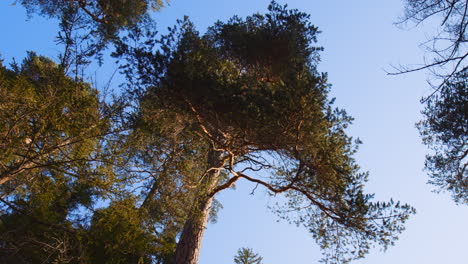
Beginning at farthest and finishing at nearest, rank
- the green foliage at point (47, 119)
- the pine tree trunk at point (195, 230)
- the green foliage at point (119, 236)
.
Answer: the pine tree trunk at point (195, 230), the green foliage at point (119, 236), the green foliage at point (47, 119)

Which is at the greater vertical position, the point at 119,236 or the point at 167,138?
the point at 167,138

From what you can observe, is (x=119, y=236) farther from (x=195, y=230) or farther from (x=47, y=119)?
(x=47, y=119)

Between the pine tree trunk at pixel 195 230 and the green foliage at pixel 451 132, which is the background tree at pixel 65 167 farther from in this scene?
the green foliage at pixel 451 132

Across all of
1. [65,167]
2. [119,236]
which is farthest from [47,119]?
[119,236]

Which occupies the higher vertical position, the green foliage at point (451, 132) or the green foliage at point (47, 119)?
the green foliage at point (451, 132)

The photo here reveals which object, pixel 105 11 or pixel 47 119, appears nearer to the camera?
pixel 47 119

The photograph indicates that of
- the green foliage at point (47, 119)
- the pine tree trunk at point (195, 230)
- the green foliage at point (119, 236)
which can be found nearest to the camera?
the green foliage at point (47, 119)

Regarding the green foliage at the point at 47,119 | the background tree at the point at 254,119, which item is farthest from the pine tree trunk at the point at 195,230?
the green foliage at the point at 47,119

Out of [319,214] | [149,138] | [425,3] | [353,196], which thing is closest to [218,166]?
[149,138]

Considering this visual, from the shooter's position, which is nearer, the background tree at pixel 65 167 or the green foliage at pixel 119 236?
the background tree at pixel 65 167

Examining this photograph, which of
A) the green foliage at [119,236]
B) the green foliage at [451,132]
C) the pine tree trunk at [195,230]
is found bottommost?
the green foliage at [119,236]

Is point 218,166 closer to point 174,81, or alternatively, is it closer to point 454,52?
point 174,81

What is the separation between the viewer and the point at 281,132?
23.7 feet

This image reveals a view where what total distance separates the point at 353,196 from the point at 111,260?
4.82 meters
